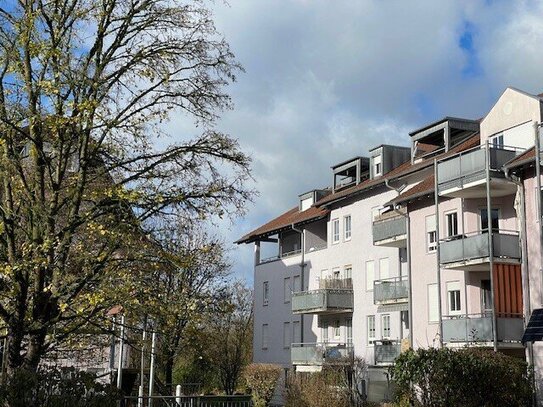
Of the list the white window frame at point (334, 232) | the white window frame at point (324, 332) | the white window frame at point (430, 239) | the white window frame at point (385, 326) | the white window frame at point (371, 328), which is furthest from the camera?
the white window frame at point (334, 232)

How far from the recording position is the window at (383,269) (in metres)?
39.4

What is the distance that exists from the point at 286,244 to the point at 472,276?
69.7ft

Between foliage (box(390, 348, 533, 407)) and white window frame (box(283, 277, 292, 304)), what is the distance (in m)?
27.8

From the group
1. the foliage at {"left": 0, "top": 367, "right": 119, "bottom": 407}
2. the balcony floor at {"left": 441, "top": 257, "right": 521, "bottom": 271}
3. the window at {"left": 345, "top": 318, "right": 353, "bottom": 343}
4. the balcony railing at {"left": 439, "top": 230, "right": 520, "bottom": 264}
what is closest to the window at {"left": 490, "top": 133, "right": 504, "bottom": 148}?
the balcony railing at {"left": 439, "top": 230, "right": 520, "bottom": 264}

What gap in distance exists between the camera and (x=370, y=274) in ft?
134

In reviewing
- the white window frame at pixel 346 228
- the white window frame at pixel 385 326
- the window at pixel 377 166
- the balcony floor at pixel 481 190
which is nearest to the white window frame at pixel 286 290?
the white window frame at pixel 346 228

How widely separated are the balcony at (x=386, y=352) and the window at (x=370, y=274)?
3877 mm

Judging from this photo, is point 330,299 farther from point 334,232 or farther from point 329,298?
point 334,232

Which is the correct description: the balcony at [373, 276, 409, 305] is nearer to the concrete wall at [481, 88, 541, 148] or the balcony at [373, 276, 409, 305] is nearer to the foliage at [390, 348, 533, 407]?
the concrete wall at [481, 88, 541, 148]

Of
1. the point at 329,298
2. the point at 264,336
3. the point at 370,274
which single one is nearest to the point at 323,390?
the point at 370,274

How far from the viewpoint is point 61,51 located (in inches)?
557

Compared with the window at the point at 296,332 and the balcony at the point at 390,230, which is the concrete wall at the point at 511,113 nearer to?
the balcony at the point at 390,230

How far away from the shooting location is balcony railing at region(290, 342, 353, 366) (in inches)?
1592

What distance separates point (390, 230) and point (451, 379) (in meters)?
16.8
